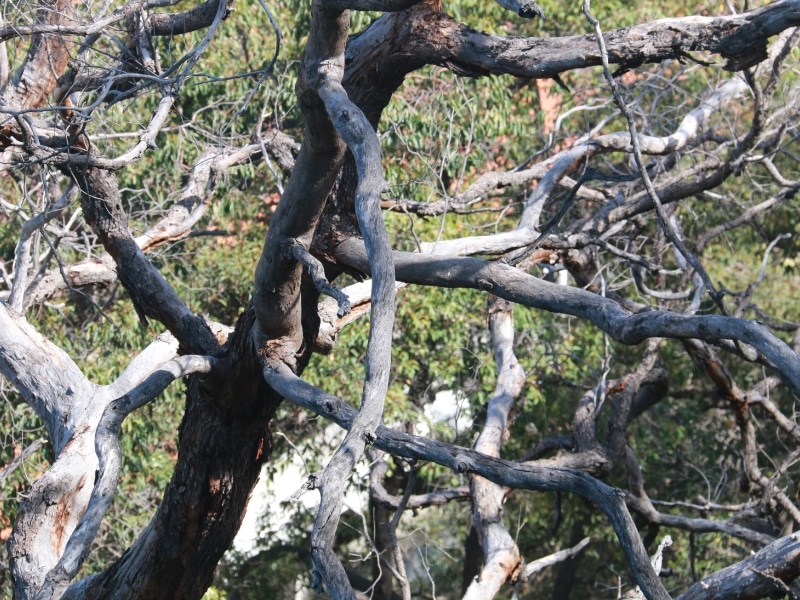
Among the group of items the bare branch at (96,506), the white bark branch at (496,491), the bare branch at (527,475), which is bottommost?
the bare branch at (96,506)

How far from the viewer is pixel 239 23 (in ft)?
27.8

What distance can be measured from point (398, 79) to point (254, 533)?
8.12m

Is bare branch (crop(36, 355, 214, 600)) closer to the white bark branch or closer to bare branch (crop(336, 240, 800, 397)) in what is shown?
bare branch (crop(336, 240, 800, 397))

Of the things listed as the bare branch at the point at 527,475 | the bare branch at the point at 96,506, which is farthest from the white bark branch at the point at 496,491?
the bare branch at the point at 96,506

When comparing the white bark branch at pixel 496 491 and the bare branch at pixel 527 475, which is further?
the white bark branch at pixel 496 491

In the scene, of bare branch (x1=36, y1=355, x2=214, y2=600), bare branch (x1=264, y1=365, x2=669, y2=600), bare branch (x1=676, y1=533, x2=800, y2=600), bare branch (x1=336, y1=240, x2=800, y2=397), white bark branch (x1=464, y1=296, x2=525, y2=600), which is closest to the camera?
bare branch (x1=336, y1=240, x2=800, y2=397)

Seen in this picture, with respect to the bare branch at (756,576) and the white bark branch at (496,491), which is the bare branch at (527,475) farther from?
the white bark branch at (496,491)

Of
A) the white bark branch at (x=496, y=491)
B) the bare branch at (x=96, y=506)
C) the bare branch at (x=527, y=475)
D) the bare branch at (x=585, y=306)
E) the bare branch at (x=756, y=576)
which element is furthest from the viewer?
the white bark branch at (x=496, y=491)

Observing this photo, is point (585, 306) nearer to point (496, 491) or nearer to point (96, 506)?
point (96, 506)

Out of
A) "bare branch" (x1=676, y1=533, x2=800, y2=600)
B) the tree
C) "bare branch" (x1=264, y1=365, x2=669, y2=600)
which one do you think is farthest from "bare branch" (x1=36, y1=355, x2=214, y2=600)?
Answer: "bare branch" (x1=676, y1=533, x2=800, y2=600)

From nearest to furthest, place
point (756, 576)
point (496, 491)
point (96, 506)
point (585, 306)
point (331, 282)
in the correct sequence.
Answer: point (585, 306)
point (96, 506)
point (756, 576)
point (331, 282)
point (496, 491)

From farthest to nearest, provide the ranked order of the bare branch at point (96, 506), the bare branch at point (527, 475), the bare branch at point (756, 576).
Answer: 1. the bare branch at point (756, 576)
2. the bare branch at point (96, 506)
3. the bare branch at point (527, 475)

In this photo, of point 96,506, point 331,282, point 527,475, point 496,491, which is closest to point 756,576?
point 527,475

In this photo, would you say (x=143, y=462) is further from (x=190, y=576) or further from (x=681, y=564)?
(x=681, y=564)
